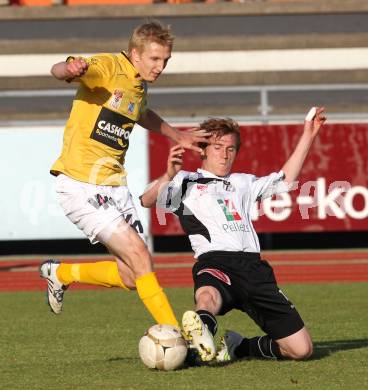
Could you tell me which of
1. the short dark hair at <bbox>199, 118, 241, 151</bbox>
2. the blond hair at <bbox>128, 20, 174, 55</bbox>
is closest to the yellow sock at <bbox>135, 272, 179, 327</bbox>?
the short dark hair at <bbox>199, 118, 241, 151</bbox>

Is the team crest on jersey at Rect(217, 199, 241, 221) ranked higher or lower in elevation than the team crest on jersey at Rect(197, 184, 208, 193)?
lower

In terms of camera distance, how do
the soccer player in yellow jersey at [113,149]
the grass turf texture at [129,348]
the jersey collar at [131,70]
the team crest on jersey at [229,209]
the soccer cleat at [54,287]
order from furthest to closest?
1. the soccer cleat at [54,287]
2. the team crest on jersey at [229,209]
3. the jersey collar at [131,70]
4. the soccer player in yellow jersey at [113,149]
5. the grass turf texture at [129,348]

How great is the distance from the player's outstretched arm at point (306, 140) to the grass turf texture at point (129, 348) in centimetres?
121

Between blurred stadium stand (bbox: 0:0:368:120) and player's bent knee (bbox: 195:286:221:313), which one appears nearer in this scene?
player's bent knee (bbox: 195:286:221:313)

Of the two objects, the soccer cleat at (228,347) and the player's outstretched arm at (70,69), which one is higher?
the player's outstretched arm at (70,69)

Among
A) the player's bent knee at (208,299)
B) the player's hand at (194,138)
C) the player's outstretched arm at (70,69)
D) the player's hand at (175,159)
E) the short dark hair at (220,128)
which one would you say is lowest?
the player's bent knee at (208,299)

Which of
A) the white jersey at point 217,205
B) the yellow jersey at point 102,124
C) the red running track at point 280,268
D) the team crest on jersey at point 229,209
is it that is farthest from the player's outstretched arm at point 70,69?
the red running track at point 280,268

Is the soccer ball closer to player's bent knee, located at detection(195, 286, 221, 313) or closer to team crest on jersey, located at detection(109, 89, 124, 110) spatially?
player's bent knee, located at detection(195, 286, 221, 313)

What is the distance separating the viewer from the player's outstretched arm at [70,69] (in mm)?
7176

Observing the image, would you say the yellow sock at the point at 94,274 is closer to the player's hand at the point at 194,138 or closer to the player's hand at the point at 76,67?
the player's hand at the point at 194,138

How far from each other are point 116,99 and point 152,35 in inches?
18.6

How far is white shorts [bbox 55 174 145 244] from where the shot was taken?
7.55 metres

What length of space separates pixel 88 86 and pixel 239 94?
16464 millimetres

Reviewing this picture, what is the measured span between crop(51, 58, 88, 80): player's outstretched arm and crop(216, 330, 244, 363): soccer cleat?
75.7 inches
